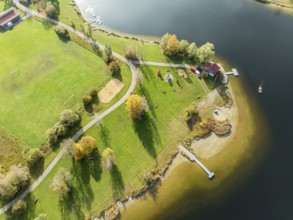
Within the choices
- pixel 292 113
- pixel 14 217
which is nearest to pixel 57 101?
pixel 14 217

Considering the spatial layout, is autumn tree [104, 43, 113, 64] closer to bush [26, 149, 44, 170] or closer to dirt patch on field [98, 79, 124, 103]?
dirt patch on field [98, 79, 124, 103]

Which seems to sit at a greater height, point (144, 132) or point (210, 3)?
point (210, 3)

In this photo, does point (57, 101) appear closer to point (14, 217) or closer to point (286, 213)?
point (14, 217)

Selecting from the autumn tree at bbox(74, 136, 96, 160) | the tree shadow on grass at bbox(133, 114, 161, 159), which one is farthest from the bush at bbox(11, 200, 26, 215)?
the tree shadow on grass at bbox(133, 114, 161, 159)

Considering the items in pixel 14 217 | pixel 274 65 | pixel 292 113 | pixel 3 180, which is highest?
pixel 3 180

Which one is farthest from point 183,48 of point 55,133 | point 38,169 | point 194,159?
point 38,169

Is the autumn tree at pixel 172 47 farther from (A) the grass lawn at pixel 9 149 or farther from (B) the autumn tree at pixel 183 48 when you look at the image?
(A) the grass lawn at pixel 9 149

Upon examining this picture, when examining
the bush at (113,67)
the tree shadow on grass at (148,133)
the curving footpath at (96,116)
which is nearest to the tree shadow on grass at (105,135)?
the curving footpath at (96,116)

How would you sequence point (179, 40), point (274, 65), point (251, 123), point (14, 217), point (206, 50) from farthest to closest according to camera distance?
point (179, 40), point (274, 65), point (206, 50), point (251, 123), point (14, 217)
